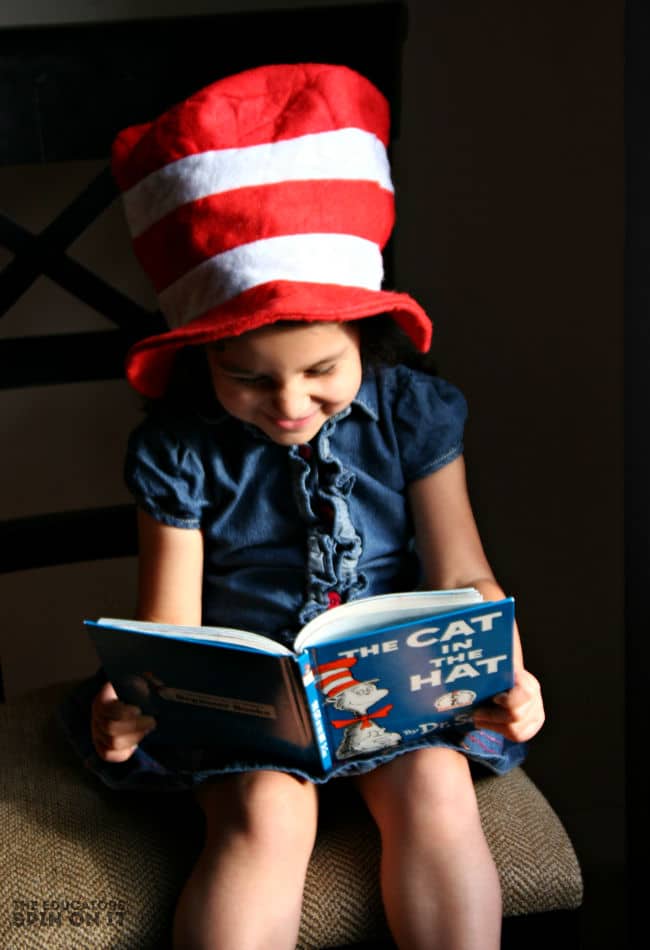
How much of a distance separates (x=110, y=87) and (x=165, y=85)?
2.3 inches

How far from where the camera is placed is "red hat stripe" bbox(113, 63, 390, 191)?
86cm

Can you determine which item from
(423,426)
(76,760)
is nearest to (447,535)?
(423,426)

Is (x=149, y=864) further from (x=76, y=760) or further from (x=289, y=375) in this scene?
(x=289, y=375)

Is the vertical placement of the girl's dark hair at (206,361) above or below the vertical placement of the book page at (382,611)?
above

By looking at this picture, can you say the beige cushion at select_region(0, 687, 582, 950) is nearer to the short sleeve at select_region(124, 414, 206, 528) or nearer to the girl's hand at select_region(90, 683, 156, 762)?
the girl's hand at select_region(90, 683, 156, 762)

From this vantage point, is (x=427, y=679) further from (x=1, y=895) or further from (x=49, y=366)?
(x=49, y=366)

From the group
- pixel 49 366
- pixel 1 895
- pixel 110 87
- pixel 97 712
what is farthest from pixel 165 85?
pixel 1 895

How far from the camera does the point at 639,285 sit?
1044 millimetres

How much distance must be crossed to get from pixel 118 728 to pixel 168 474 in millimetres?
255

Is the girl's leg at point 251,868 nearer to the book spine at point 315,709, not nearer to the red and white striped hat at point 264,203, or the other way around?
the book spine at point 315,709

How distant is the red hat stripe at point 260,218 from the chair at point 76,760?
301mm

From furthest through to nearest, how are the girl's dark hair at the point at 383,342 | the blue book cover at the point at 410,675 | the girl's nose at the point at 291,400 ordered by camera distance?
the girl's dark hair at the point at 383,342, the girl's nose at the point at 291,400, the blue book cover at the point at 410,675

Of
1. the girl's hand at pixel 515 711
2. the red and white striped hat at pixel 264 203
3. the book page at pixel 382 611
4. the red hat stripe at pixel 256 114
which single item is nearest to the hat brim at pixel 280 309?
the red and white striped hat at pixel 264 203

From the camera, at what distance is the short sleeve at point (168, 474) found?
Answer: 3.38 feet
